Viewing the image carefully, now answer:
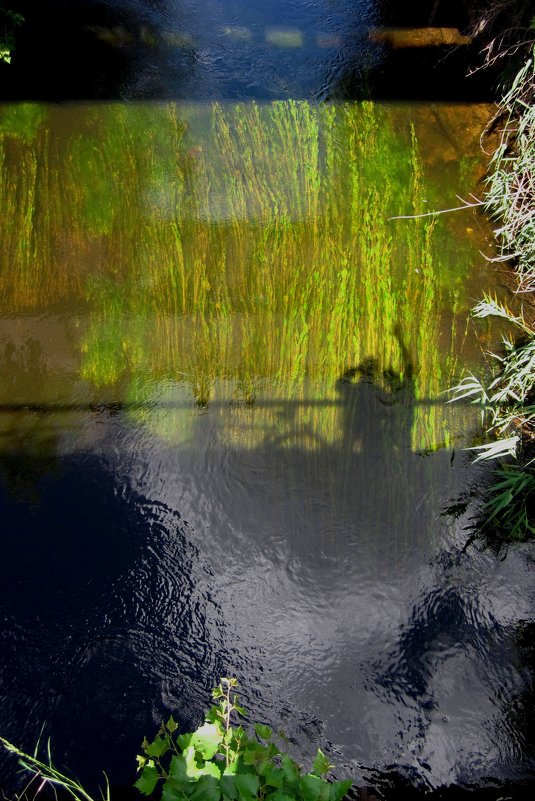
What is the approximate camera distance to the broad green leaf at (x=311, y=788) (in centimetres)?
115

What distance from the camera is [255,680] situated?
2502 mm

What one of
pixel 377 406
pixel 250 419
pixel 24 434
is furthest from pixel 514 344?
pixel 24 434

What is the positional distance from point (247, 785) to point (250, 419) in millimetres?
2092

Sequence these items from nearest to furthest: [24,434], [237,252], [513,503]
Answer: [513,503], [24,434], [237,252]

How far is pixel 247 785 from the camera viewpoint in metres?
1.15

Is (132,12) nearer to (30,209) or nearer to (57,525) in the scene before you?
(30,209)

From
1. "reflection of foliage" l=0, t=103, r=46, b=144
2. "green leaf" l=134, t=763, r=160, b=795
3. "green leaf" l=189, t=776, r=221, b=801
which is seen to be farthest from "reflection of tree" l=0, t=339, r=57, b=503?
"green leaf" l=189, t=776, r=221, b=801

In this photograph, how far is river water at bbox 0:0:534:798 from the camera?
2.47m

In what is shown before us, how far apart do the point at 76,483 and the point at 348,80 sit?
3.18 m

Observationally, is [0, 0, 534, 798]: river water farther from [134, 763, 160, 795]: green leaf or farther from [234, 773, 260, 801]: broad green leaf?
[234, 773, 260, 801]: broad green leaf

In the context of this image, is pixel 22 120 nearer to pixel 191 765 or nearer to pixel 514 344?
pixel 514 344

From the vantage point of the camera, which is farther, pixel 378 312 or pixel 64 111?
pixel 64 111

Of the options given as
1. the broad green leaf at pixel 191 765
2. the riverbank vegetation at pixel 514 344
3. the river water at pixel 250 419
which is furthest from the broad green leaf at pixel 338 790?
the riverbank vegetation at pixel 514 344

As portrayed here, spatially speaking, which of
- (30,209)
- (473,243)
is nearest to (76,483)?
(30,209)
